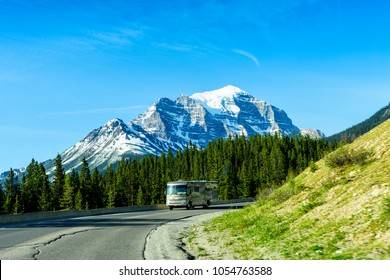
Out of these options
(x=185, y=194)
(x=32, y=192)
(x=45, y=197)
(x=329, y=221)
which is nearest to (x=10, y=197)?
(x=32, y=192)

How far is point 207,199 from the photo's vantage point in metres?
55.7

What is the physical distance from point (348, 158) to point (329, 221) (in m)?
7.39

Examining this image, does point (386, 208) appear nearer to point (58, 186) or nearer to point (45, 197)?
point (45, 197)

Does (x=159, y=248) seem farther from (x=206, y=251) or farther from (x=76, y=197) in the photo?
(x=76, y=197)

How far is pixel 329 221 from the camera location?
13.1 metres

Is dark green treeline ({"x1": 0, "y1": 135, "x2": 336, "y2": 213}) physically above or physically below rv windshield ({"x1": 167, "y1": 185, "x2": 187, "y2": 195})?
above

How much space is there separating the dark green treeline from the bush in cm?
5892

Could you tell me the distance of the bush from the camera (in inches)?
732

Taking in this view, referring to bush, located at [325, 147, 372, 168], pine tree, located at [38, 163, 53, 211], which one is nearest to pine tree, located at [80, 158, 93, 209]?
pine tree, located at [38, 163, 53, 211]

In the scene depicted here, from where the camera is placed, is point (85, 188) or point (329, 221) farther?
point (85, 188)

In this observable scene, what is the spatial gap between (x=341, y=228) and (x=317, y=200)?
4.53m

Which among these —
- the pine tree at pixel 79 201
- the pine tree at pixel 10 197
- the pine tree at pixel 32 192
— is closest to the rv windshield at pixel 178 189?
the pine tree at pixel 79 201

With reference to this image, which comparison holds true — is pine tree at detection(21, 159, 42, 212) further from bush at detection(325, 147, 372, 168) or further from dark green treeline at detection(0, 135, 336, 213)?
bush at detection(325, 147, 372, 168)
